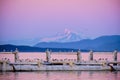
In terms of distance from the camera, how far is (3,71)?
33.3m

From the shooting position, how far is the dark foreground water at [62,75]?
29719 millimetres

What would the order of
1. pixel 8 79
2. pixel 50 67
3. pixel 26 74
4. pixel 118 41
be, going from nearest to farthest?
pixel 8 79, pixel 26 74, pixel 50 67, pixel 118 41

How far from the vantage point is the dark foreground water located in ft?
97.5

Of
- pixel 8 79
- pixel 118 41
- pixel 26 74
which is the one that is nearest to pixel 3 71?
pixel 26 74

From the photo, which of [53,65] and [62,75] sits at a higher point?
[53,65]

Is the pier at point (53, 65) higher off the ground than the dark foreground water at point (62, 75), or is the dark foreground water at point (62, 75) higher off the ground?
the pier at point (53, 65)

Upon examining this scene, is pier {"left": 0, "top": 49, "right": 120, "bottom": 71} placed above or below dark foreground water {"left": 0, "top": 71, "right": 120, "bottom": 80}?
above

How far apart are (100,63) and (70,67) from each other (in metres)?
1.81

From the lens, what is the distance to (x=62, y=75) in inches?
1237

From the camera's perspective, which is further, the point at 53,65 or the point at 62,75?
the point at 53,65

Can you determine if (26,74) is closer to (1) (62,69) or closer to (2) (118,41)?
(1) (62,69)

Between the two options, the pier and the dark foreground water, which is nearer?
the dark foreground water

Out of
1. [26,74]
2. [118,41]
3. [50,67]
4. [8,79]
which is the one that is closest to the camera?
[8,79]

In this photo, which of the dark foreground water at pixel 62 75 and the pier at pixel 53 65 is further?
the pier at pixel 53 65
